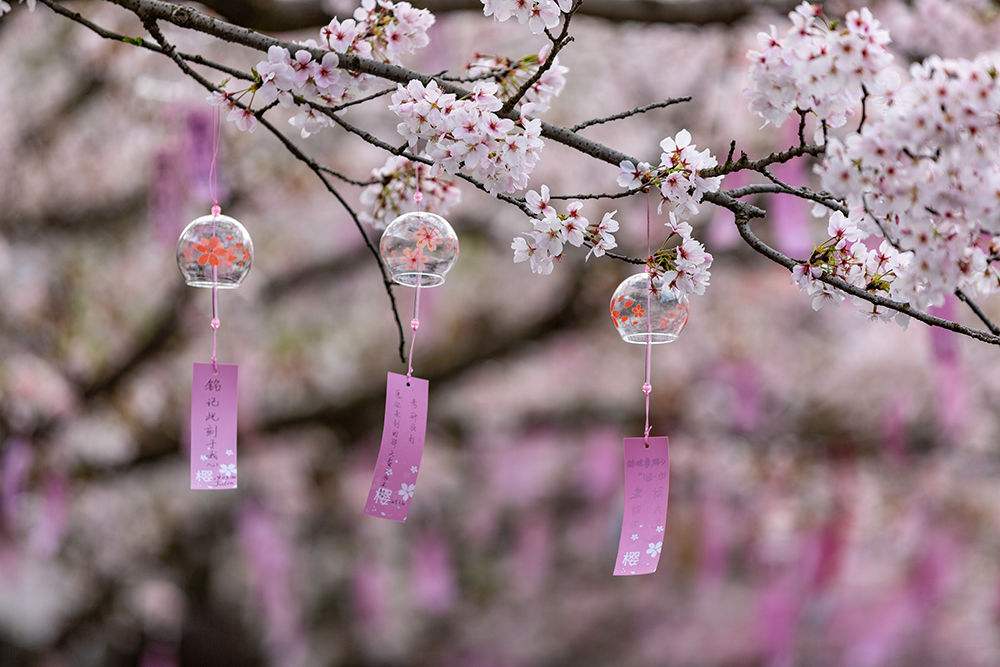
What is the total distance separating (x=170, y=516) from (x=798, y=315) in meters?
4.50

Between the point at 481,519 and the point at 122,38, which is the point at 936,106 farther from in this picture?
the point at 481,519

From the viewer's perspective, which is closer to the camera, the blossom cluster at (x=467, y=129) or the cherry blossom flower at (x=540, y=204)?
the blossom cluster at (x=467, y=129)

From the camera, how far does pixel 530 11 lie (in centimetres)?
171

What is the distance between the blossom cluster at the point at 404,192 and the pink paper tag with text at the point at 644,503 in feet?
2.03

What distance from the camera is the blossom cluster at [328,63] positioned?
69.7 inches

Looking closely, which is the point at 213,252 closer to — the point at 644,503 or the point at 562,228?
the point at 562,228

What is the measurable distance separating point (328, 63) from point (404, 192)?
59 cm

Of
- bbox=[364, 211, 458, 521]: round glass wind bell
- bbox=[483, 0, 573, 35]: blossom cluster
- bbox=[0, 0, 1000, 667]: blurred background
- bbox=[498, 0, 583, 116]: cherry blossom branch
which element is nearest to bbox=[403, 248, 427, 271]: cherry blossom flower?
bbox=[364, 211, 458, 521]: round glass wind bell

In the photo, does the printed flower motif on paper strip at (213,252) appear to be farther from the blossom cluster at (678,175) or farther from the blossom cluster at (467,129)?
the blossom cluster at (678,175)

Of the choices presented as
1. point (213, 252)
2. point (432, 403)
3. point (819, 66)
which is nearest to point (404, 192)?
point (213, 252)

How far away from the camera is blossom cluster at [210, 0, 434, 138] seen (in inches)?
69.7

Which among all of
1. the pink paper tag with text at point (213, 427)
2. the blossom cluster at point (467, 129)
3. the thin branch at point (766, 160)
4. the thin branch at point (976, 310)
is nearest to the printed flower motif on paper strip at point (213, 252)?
the pink paper tag with text at point (213, 427)

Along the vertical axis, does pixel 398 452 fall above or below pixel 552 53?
below

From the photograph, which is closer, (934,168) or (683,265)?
(934,168)
